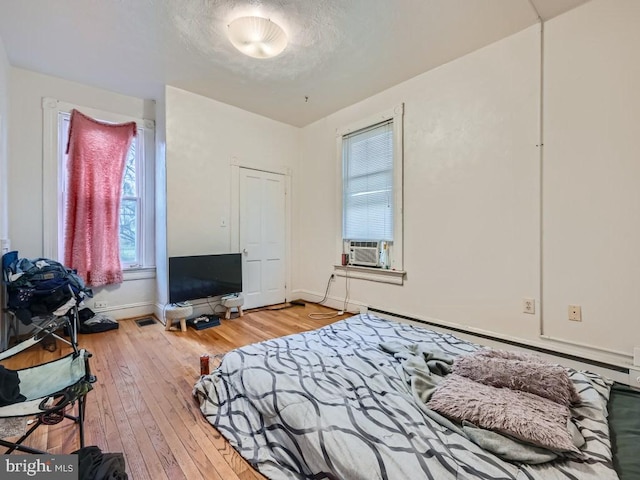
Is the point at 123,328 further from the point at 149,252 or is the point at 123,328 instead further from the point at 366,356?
the point at 366,356

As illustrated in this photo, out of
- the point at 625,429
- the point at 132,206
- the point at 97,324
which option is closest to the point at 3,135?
the point at 132,206

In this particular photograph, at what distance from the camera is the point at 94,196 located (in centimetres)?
342

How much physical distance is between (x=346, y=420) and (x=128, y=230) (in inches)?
145

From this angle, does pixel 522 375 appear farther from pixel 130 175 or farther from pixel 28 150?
pixel 28 150

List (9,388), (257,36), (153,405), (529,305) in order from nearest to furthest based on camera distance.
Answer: (9,388) → (153,405) → (257,36) → (529,305)

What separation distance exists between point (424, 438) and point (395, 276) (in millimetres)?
2329

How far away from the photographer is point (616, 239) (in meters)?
2.06

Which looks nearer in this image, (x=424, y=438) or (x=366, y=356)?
(x=424, y=438)

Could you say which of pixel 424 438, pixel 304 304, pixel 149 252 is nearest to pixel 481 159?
pixel 424 438

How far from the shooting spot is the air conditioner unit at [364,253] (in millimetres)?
3592

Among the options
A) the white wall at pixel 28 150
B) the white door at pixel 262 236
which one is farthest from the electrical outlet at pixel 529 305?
the white wall at pixel 28 150

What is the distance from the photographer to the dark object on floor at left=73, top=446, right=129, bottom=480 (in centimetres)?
111

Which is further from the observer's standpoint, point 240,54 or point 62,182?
point 62,182

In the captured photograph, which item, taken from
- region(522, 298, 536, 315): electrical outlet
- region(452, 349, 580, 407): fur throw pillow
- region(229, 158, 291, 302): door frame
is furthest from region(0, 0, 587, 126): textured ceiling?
region(452, 349, 580, 407): fur throw pillow
